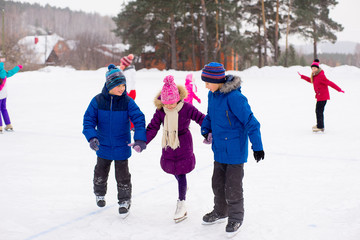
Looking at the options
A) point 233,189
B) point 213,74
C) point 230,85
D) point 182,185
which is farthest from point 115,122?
point 233,189

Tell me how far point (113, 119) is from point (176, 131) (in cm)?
59

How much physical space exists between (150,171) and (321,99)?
15.1 feet

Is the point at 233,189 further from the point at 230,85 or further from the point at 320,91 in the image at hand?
the point at 320,91

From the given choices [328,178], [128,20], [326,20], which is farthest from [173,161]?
[326,20]

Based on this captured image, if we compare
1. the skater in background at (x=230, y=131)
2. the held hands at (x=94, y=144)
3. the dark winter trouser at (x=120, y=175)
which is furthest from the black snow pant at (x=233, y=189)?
the held hands at (x=94, y=144)

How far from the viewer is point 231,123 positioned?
321 cm

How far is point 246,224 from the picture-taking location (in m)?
3.46

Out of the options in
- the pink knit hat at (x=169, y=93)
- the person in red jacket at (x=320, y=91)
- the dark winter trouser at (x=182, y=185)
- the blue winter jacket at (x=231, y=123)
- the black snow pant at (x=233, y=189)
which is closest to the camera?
the blue winter jacket at (x=231, y=123)

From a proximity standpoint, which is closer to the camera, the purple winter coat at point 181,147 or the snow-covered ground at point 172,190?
the snow-covered ground at point 172,190

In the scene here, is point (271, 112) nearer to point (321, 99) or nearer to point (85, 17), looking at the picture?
point (321, 99)

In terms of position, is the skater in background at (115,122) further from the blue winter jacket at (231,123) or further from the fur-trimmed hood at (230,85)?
the fur-trimmed hood at (230,85)

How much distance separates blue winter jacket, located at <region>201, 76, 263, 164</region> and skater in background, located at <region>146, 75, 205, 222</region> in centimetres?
30

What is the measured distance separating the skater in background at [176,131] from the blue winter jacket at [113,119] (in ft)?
0.64

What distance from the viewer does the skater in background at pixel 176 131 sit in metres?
3.45
